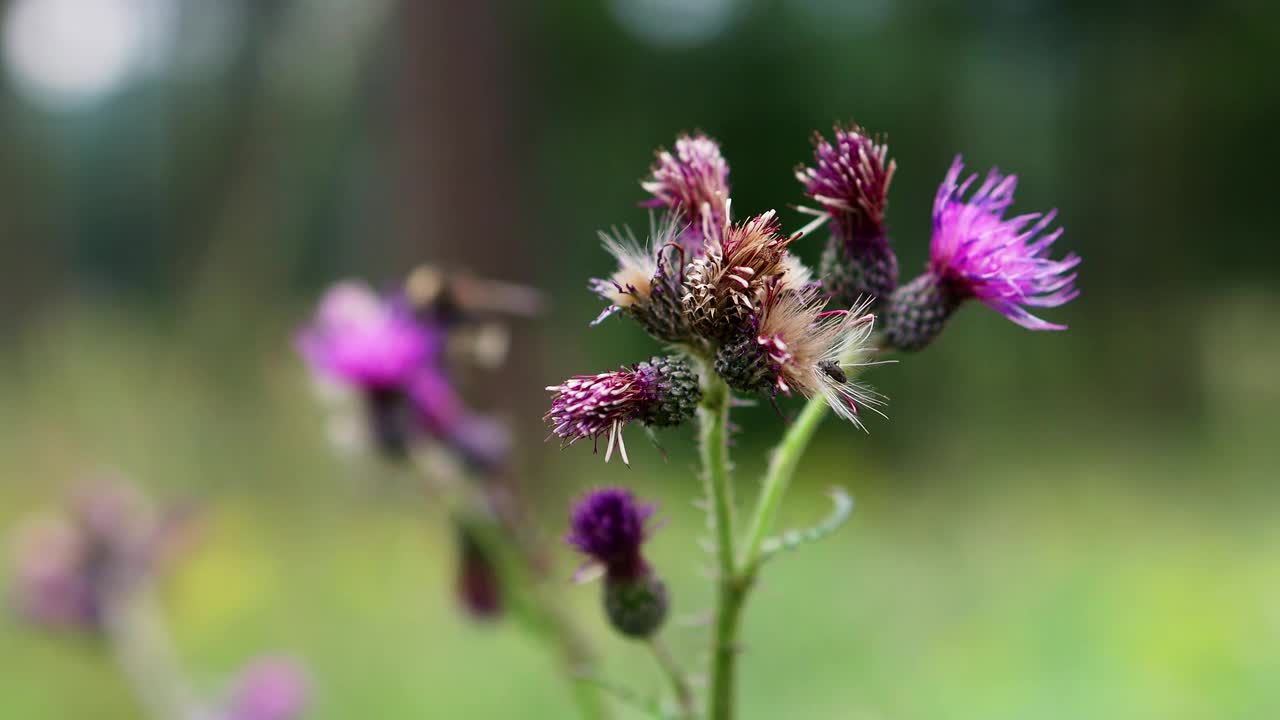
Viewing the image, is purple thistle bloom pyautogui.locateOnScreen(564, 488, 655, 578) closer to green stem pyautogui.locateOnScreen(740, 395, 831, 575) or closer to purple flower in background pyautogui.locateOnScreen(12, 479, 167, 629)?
green stem pyautogui.locateOnScreen(740, 395, 831, 575)

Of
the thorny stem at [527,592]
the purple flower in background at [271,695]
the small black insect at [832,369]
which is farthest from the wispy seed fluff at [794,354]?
the purple flower in background at [271,695]

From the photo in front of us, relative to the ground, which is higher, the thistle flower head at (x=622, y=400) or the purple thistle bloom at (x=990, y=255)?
the purple thistle bloom at (x=990, y=255)

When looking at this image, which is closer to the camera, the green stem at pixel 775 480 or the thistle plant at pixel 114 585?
the green stem at pixel 775 480

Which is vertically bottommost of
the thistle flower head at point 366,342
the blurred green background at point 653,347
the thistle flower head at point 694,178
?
the thistle flower head at point 694,178

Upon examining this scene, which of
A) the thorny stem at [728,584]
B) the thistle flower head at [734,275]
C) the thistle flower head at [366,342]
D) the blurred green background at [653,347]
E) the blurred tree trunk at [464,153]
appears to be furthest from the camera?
the blurred tree trunk at [464,153]

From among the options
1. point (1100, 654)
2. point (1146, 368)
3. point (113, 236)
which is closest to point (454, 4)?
point (1100, 654)

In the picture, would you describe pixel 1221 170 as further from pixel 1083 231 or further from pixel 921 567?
pixel 921 567

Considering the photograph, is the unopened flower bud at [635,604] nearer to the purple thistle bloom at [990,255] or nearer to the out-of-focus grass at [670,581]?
the purple thistle bloom at [990,255]
